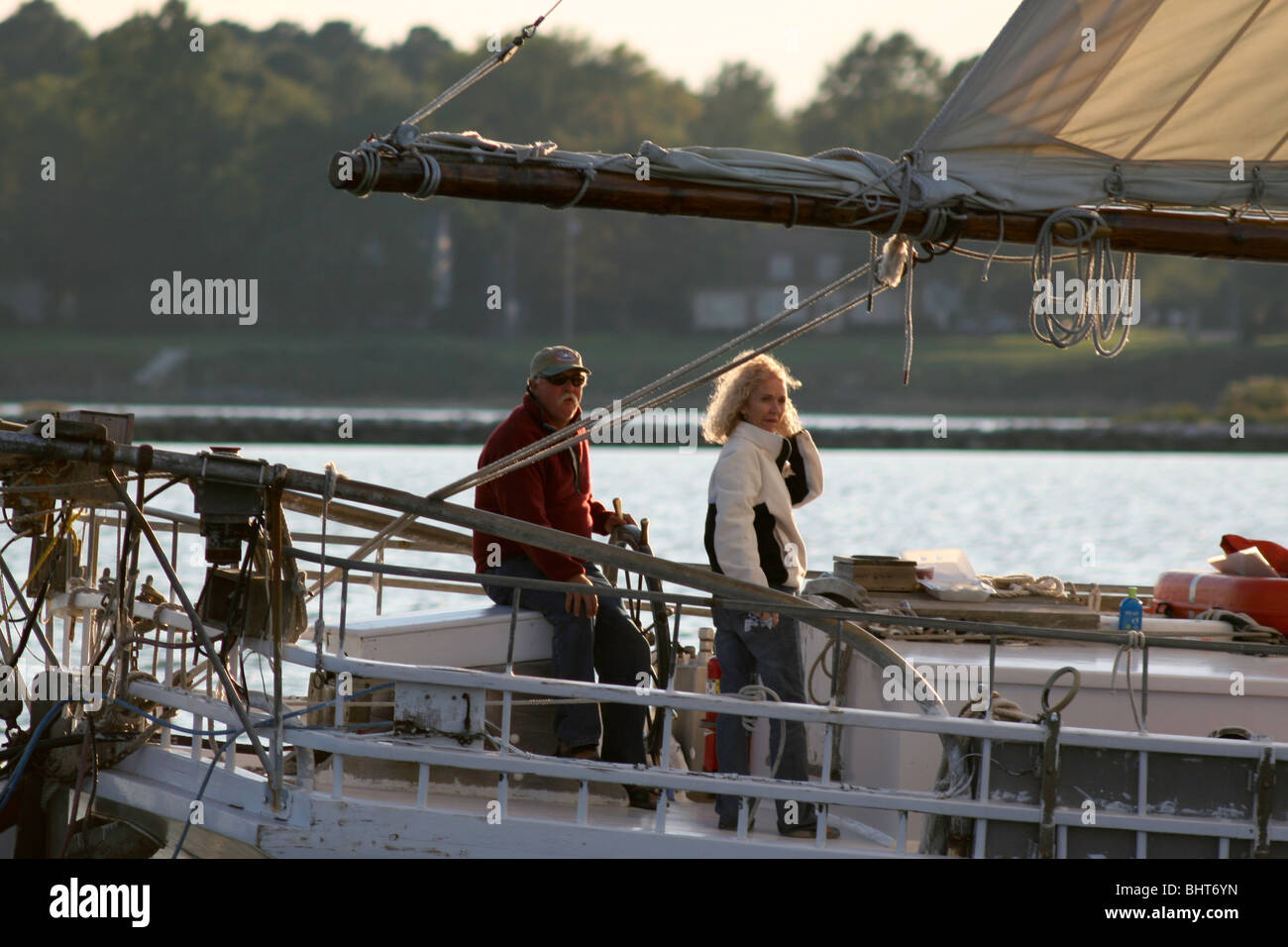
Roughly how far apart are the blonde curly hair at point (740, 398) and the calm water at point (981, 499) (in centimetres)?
1442

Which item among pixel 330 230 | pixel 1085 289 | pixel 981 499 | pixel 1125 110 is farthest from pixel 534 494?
pixel 330 230

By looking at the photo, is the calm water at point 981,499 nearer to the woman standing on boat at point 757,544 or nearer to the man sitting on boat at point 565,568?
the man sitting on boat at point 565,568

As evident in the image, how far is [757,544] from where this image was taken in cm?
757

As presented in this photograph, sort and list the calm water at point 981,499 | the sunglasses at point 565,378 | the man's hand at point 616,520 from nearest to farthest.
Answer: the sunglasses at point 565,378 → the man's hand at point 616,520 → the calm water at point 981,499

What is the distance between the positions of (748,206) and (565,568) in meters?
1.88

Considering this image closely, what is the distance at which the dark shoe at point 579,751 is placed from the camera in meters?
7.60

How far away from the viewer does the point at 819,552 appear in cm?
2988

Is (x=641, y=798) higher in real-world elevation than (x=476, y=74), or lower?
lower

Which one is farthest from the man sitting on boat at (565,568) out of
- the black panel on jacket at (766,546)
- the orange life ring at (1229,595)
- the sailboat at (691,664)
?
the orange life ring at (1229,595)

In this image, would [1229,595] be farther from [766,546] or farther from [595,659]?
[595,659]

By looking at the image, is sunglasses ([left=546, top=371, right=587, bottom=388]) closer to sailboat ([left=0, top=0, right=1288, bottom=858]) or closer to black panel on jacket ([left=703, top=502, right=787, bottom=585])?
sailboat ([left=0, top=0, right=1288, bottom=858])

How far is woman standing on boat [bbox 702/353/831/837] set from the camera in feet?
24.4
